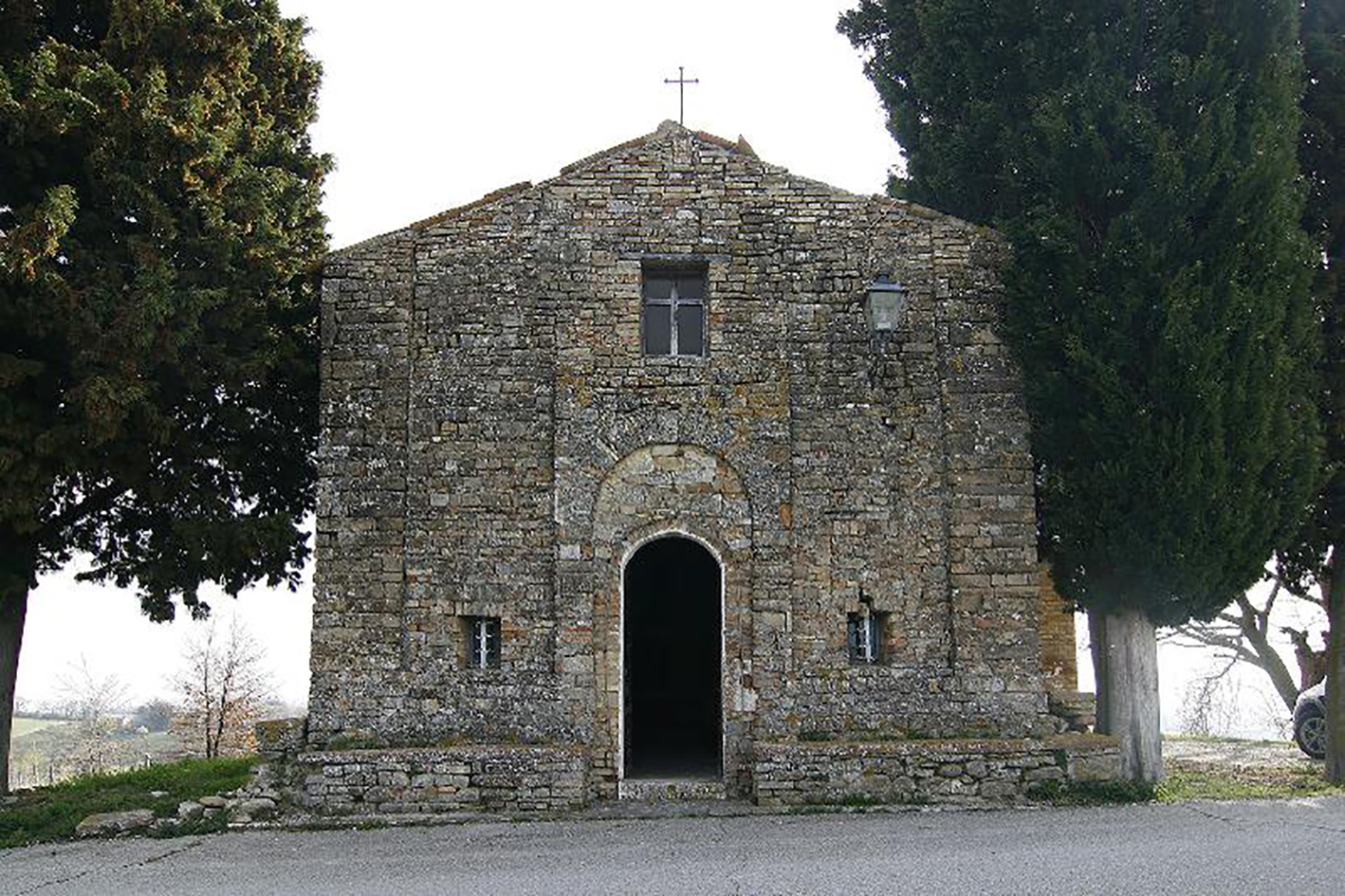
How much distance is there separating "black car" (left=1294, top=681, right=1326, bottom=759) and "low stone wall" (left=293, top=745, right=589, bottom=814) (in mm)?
10651

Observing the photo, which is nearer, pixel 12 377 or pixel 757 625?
pixel 12 377

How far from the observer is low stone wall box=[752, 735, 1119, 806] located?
1162cm

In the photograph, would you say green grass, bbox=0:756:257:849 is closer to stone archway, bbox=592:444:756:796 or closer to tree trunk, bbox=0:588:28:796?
tree trunk, bbox=0:588:28:796

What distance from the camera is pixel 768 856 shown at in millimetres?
9281

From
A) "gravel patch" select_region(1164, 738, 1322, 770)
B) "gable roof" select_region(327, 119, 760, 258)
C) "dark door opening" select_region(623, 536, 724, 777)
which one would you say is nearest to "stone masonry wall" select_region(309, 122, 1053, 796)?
"gable roof" select_region(327, 119, 760, 258)

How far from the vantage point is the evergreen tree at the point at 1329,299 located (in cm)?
1359

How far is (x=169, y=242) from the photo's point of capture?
12.2 meters

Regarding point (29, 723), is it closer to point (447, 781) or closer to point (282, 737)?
point (282, 737)

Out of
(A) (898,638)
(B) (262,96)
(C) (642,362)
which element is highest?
(B) (262,96)

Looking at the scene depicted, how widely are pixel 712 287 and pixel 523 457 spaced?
2.63 meters

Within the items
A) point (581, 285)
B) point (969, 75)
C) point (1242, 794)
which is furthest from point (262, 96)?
point (1242, 794)

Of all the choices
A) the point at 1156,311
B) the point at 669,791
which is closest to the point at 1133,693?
the point at 1156,311

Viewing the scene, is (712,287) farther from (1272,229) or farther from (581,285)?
(1272,229)

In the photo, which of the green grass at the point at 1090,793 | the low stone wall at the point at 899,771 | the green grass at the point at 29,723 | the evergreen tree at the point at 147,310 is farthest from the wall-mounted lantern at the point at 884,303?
the green grass at the point at 29,723
